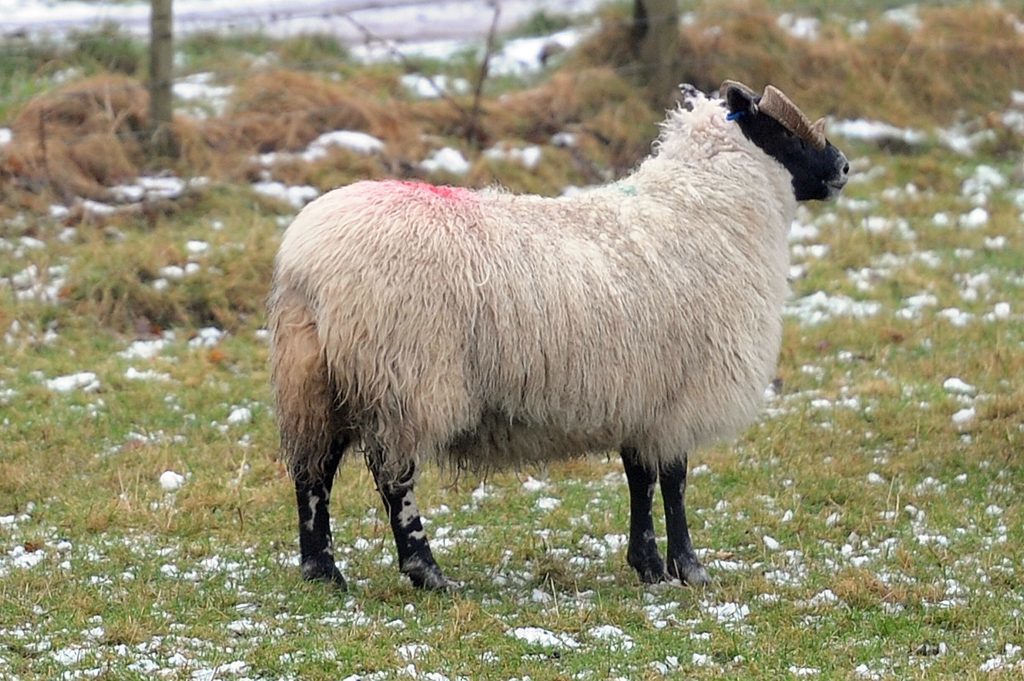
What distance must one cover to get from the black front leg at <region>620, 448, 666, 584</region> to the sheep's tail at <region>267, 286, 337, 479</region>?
133cm

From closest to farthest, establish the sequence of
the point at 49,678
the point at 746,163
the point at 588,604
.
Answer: the point at 49,678 < the point at 588,604 < the point at 746,163

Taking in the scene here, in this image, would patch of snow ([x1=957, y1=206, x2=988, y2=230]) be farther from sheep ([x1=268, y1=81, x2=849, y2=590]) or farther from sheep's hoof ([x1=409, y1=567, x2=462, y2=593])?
sheep's hoof ([x1=409, y1=567, x2=462, y2=593])


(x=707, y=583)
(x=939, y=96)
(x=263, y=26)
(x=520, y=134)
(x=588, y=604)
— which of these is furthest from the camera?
(x=263, y=26)

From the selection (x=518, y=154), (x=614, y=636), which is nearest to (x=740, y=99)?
(x=614, y=636)

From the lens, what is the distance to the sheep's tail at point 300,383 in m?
5.74

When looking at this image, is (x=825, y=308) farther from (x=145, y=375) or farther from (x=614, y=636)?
(x=614, y=636)

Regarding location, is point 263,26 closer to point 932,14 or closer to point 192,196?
point 192,196

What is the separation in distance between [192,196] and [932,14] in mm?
7387

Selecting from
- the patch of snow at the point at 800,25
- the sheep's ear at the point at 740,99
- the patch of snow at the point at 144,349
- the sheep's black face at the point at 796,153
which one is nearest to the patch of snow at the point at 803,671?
the sheep's black face at the point at 796,153

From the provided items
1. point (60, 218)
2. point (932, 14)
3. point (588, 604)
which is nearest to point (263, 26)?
point (60, 218)

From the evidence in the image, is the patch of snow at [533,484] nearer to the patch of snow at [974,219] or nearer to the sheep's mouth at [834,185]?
the sheep's mouth at [834,185]

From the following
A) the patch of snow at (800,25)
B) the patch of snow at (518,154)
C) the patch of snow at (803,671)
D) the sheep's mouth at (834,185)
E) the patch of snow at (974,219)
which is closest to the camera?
the patch of snow at (803,671)

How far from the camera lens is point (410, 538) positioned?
5980mm

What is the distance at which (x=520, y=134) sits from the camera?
12883 millimetres
